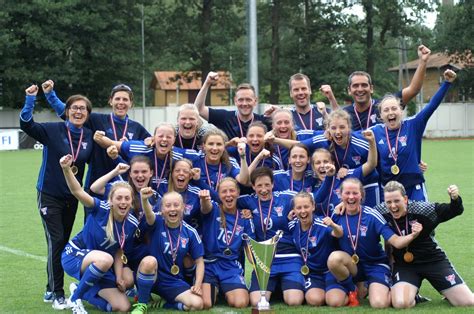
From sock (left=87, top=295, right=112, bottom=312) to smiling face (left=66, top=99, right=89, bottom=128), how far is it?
1478mm

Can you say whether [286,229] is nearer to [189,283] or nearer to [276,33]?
[189,283]

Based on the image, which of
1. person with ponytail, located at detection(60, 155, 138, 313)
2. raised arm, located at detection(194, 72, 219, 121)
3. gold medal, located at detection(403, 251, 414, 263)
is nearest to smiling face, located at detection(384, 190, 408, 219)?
gold medal, located at detection(403, 251, 414, 263)

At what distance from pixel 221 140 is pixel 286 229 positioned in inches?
36.7

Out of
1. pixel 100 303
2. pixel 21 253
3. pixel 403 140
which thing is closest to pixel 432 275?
pixel 403 140

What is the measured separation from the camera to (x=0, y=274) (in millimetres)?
8102

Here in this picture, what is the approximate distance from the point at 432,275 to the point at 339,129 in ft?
4.57

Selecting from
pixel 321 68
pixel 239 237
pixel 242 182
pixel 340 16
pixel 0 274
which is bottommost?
pixel 0 274

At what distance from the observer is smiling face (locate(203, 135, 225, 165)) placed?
6840 millimetres

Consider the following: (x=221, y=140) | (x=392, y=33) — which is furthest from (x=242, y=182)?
(x=392, y=33)

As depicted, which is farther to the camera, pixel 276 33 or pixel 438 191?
pixel 276 33

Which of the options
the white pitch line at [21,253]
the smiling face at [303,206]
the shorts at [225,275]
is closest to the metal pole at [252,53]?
the white pitch line at [21,253]

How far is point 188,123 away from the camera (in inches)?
277

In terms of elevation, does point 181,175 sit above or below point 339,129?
below

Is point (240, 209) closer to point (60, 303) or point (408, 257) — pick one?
point (408, 257)
